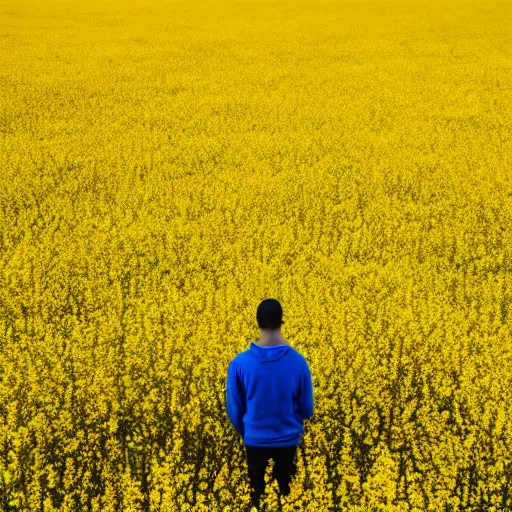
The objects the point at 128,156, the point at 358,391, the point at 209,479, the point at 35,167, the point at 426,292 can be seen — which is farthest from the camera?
the point at 128,156

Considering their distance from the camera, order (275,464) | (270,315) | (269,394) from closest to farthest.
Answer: (270,315) → (269,394) → (275,464)

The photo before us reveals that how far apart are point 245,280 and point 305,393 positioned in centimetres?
415

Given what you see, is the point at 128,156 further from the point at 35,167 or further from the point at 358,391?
the point at 358,391

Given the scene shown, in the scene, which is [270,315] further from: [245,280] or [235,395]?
[245,280]

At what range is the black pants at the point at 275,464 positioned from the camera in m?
3.18

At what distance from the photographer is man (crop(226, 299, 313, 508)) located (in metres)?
2.89

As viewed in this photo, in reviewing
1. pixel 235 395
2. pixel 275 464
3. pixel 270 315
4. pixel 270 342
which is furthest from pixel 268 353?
pixel 275 464

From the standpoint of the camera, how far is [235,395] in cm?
308

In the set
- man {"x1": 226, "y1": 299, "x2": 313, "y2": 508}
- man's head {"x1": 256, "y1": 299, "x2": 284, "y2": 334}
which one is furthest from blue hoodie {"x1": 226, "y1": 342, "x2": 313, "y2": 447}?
man's head {"x1": 256, "y1": 299, "x2": 284, "y2": 334}

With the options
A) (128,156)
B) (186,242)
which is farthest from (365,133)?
(186,242)

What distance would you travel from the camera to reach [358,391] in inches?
185

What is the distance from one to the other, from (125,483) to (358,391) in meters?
2.02

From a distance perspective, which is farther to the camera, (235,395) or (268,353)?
(235,395)

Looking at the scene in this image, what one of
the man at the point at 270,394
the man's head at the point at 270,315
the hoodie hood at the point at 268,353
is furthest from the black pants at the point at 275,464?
the man's head at the point at 270,315
